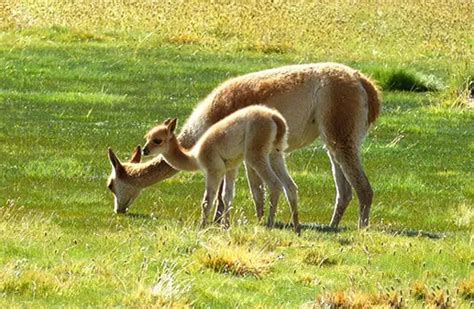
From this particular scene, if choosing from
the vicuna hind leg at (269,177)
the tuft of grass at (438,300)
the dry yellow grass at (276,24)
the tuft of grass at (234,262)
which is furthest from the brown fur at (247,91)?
the dry yellow grass at (276,24)

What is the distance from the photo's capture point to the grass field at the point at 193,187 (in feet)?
32.9

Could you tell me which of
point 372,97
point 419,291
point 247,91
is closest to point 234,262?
point 419,291

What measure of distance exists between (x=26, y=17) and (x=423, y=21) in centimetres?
1149

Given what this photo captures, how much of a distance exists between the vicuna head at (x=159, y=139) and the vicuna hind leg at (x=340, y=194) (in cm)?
188

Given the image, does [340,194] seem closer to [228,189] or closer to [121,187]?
[228,189]

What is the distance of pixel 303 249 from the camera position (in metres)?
11.9

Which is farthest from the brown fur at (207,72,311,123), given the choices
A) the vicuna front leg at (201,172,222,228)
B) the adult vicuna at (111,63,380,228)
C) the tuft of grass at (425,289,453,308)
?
the tuft of grass at (425,289,453,308)

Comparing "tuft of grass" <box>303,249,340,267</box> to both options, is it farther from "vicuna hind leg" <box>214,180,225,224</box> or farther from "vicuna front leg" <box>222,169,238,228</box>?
"vicuna hind leg" <box>214,180,225,224</box>

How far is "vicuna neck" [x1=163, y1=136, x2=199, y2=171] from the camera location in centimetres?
1409

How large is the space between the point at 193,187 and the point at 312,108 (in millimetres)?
3028

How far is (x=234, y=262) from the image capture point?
10781 mm

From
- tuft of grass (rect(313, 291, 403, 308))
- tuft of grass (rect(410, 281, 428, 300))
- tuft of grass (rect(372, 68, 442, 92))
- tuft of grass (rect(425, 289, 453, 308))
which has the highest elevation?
tuft of grass (rect(313, 291, 403, 308))

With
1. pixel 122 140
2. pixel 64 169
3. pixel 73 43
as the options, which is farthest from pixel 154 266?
pixel 73 43

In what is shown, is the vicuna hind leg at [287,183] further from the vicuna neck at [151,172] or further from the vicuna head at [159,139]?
the vicuna neck at [151,172]
